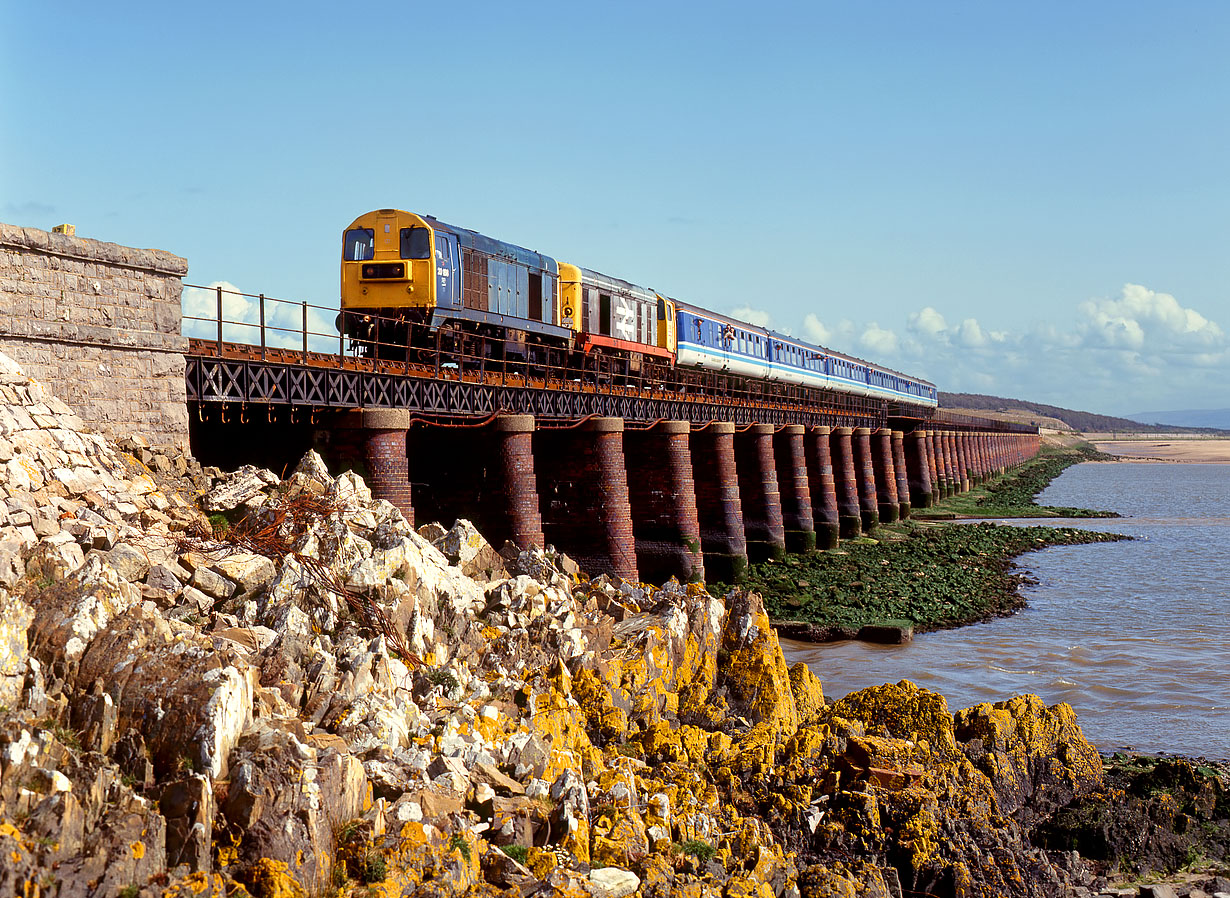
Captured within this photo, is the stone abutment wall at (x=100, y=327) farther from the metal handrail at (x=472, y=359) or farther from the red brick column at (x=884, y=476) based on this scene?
the red brick column at (x=884, y=476)

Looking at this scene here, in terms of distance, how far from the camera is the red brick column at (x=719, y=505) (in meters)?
31.7

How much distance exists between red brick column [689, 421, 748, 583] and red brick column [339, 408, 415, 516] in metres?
15.0

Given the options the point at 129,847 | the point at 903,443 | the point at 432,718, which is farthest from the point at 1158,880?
the point at 903,443

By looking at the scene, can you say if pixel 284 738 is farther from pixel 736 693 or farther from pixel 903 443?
pixel 903 443

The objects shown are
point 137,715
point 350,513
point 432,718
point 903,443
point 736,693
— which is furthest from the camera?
point 903,443

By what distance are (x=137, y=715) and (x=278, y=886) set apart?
1700 mm

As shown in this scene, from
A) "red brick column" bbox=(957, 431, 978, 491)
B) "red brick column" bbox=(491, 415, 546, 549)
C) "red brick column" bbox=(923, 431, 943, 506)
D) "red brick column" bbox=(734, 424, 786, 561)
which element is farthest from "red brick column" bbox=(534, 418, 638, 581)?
"red brick column" bbox=(957, 431, 978, 491)

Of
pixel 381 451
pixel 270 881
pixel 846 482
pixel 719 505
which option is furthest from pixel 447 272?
pixel 846 482

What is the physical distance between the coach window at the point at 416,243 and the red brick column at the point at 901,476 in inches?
1403

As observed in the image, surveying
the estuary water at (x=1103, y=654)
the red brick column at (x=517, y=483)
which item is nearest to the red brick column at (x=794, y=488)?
the estuary water at (x=1103, y=654)

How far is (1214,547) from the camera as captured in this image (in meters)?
46.6

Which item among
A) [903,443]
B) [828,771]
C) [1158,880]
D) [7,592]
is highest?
[903,443]

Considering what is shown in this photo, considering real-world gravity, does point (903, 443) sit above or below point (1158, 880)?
above

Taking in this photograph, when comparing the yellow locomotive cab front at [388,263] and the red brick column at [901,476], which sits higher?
the yellow locomotive cab front at [388,263]
